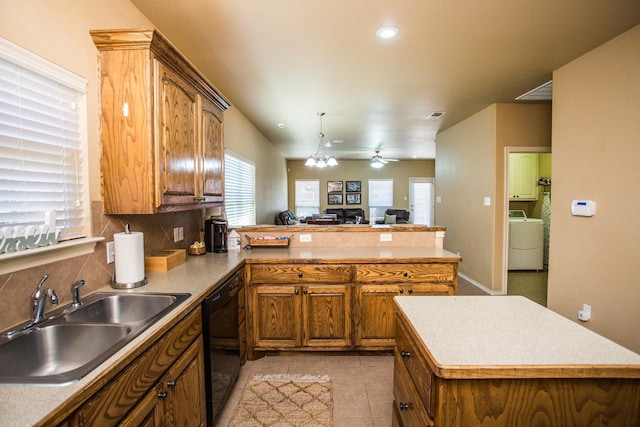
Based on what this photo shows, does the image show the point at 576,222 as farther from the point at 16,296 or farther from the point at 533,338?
the point at 16,296

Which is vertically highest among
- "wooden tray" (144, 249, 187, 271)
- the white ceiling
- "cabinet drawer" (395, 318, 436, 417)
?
the white ceiling

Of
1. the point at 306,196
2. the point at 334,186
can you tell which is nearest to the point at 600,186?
the point at 334,186

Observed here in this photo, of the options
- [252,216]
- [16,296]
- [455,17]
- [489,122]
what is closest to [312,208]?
[252,216]

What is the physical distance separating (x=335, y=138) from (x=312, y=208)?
414 cm

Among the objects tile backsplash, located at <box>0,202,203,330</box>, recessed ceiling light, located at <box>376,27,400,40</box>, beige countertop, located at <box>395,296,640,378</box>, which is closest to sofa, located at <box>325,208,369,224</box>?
Answer: tile backsplash, located at <box>0,202,203,330</box>

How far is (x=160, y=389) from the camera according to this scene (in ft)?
3.94

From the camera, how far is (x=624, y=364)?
0.90m

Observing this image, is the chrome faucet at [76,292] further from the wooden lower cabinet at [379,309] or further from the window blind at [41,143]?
the wooden lower cabinet at [379,309]

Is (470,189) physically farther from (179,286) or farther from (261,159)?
(179,286)

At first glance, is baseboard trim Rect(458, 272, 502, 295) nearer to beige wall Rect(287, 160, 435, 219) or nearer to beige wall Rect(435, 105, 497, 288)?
beige wall Rect(435, 105, 497, 288)

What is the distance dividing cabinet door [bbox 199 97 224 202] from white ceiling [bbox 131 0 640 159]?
588 mm

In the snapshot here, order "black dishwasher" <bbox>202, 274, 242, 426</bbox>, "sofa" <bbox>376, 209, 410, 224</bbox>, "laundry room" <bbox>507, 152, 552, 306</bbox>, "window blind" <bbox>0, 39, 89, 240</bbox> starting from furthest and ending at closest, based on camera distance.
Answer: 1. "sofa" <bbox>376, 209, 410, 224</bbox>
2. "laundry room" <bbox>507, 152, 552, 306</bbox>
3. "black dishwasher" <bbox>202, 274, 242, 426</bbox>
4. "window blind" <bbox>0, 39, 89, 240</bbox>

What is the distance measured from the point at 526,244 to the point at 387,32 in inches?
195

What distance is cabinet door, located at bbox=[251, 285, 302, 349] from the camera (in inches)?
98.0
